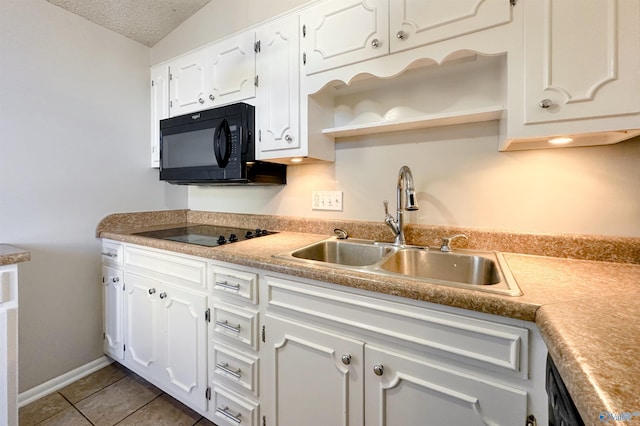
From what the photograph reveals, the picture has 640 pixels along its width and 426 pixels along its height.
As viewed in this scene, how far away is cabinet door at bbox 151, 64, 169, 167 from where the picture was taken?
2.01 metres

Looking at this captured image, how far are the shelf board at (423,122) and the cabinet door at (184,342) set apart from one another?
110cm

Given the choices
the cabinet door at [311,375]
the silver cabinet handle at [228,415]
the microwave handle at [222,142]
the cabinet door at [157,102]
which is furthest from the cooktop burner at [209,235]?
the silver cabinet handle at [228,415]

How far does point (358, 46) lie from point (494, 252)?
1079mm

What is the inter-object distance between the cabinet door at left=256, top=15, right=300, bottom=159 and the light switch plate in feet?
1.19

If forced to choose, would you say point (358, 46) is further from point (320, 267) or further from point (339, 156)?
point (320, 267)

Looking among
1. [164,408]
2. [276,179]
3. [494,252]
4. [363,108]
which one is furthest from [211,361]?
[363,108]

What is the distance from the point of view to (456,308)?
0.79 metres

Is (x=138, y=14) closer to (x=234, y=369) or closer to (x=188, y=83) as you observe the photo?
Answer: (x=188, y=83)

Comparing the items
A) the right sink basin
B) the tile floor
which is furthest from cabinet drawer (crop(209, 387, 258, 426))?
the right sink basin

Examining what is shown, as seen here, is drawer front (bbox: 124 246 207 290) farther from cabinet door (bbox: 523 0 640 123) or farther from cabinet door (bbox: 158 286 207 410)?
cabinet door (bbox: 523 0 640 123)

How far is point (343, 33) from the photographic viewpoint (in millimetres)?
1268

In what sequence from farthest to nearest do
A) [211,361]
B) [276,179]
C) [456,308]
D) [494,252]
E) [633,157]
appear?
1. [276,179]
2. [211,361]
3. [494,252]
4. [633,157]
5. [456,308]

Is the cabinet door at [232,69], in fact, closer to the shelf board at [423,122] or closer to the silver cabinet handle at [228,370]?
the shelf board at [423,122]

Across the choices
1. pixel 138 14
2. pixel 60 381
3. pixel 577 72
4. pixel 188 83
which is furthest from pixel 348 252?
pixel 138 14
